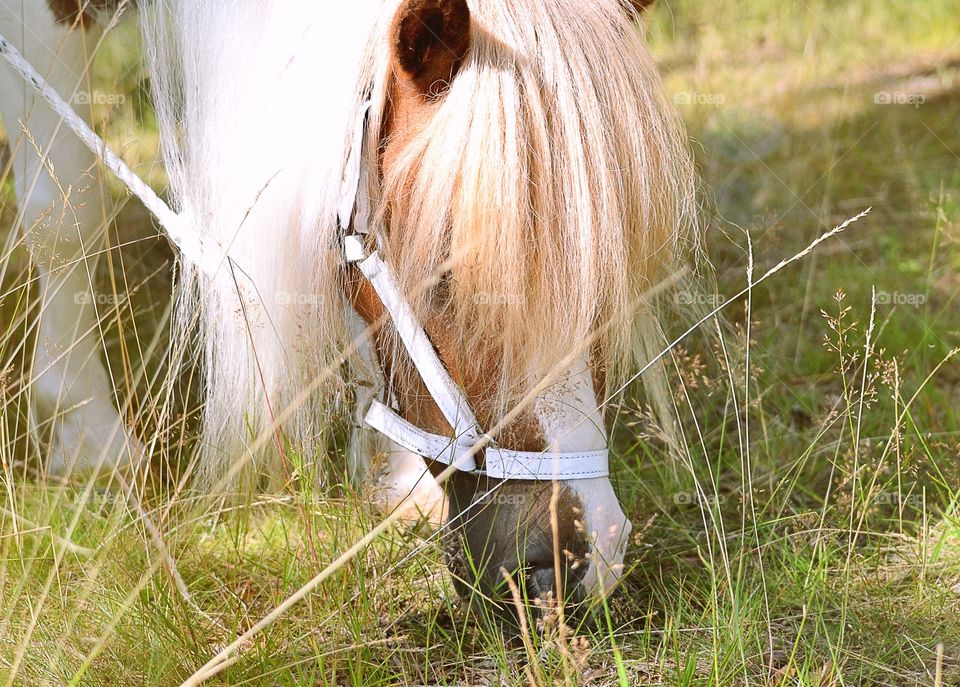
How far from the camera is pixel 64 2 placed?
2.37 metres

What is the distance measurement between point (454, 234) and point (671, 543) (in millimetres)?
1143

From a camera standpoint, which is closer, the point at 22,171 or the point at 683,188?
the point at 683,188

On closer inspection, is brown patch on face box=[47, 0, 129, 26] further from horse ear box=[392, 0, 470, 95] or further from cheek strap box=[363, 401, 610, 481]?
cheek strap box=[363, 401, 610, 481]

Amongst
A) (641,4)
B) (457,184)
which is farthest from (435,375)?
(641,4)

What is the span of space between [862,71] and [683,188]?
487cm

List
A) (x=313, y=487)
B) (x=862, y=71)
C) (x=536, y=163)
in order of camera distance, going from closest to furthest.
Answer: (x=536, y=163), (x=313, y=487), (x=862, y=71)

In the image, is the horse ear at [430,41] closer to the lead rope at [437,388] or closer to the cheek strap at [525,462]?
the lead rope at [437,388]

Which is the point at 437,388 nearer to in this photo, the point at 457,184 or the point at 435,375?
the point at 435,375

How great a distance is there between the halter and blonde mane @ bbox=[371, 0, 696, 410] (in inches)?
1.8

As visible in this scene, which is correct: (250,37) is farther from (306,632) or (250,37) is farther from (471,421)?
(306,632)

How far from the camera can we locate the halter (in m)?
1.63

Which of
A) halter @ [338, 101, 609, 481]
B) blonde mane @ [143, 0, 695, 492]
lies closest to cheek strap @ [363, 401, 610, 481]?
halter @ [338, 101, 609, 481]

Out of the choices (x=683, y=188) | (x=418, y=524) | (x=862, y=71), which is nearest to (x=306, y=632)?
(x=418, y=524)

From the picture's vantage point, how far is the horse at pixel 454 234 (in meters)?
1.52
